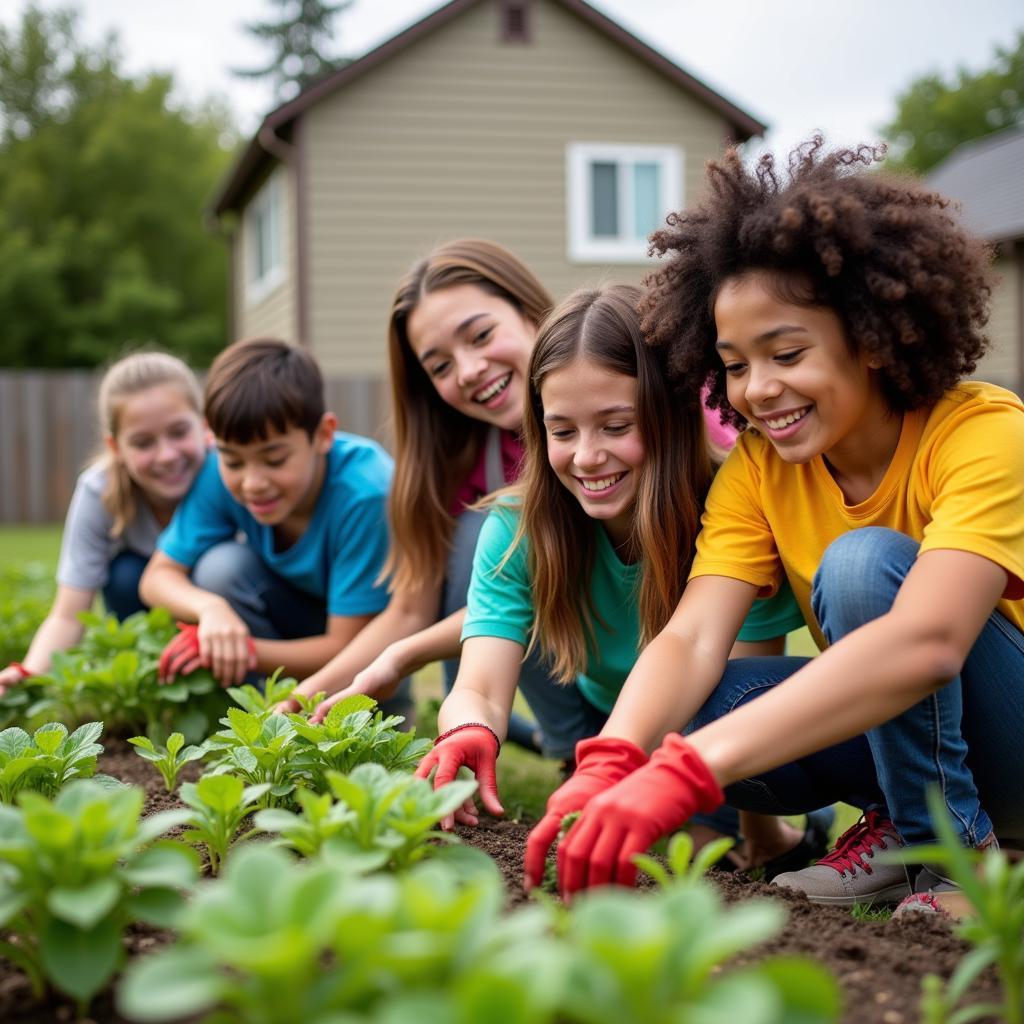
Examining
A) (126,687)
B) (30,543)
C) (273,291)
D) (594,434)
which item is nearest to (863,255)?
Result: (594,434)

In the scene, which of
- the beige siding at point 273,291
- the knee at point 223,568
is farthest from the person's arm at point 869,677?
the beige siding at point 273,291

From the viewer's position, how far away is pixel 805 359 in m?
1.92

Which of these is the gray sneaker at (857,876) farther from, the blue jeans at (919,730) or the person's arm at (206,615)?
the person's arm at (206,615)

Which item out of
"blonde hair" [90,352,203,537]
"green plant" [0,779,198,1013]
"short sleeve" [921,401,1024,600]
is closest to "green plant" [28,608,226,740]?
"blonde hair" [90,352,203,537]

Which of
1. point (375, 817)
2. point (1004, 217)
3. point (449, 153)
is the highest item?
point (1004, 217)

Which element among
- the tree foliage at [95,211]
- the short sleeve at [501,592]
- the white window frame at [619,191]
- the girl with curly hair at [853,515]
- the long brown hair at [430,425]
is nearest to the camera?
the girl with curly hair at [853,515]

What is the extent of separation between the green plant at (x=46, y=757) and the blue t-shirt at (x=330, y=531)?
1.38m

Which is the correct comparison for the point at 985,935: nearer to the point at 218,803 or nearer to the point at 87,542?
Answer: the point at 218,803

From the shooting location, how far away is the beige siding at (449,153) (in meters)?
12.1

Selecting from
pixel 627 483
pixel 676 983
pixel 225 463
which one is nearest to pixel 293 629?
pixel 225 463

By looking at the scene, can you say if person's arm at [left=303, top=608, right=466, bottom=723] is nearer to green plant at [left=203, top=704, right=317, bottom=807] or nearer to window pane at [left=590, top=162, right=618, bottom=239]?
green plant at [left=203, top=704, right=317, bottom=807]

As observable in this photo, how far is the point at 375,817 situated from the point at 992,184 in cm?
1941

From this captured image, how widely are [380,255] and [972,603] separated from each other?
1113cm

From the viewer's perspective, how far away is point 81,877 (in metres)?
1.25
